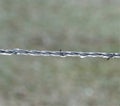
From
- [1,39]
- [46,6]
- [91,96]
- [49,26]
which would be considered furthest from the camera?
[46,6]

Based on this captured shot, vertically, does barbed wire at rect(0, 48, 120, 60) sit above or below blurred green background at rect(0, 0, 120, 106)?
below

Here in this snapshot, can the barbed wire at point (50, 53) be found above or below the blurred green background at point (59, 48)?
below

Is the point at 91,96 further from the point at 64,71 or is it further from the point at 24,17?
the point at 24,17

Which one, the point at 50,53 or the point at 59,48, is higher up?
the point at 59,48

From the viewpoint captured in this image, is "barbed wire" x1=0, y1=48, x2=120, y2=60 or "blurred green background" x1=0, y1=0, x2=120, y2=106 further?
"blurred green background" x1=0, y1=0, x2=120, y2=106

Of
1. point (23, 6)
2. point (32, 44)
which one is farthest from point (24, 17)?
point (32, 44)

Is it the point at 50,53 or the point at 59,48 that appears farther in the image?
the point at 59,48

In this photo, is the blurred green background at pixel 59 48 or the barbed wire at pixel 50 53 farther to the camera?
the blurred green background at pixel 59 48

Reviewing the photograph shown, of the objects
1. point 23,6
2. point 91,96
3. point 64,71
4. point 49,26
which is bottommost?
point 91,96
